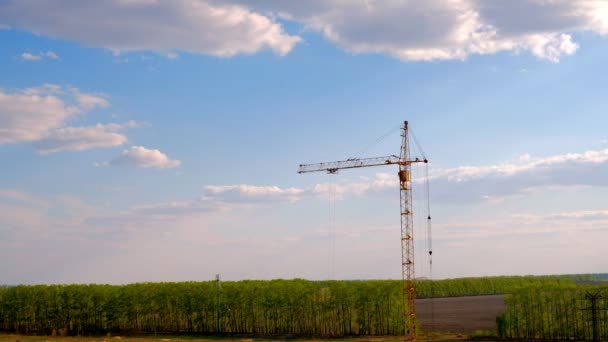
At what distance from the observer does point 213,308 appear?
7662cm

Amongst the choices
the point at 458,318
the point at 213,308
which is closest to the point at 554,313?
the point at 458,318

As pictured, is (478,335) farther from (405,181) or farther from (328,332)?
(405,181)

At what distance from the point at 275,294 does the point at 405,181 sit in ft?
73.5

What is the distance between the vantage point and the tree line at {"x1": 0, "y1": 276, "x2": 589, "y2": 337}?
234ft

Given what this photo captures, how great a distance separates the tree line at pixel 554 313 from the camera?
61500 mm

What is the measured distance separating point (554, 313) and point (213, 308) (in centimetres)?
3680

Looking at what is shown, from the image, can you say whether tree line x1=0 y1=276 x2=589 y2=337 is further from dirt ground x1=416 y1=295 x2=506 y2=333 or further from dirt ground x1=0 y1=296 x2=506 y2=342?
dirt ground x1=416 y1=295 x2=506 y2=333

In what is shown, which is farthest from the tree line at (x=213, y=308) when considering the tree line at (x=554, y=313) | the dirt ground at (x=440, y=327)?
the dirt ground at (x=440, y=327)

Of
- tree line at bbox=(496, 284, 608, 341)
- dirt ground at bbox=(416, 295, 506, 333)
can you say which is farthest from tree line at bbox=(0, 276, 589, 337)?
dirt ground at bbox=(416, 295, 506, 333)

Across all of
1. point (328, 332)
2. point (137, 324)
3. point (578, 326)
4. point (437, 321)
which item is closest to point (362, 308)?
point (328, 332)

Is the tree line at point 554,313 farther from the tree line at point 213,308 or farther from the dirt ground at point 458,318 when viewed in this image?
the dirt ground at point 458,318

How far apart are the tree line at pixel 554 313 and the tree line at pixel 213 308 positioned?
3.35 m

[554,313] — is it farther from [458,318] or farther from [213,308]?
[213,308]

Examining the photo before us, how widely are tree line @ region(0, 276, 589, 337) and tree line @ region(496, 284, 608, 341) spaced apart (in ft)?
11.0
